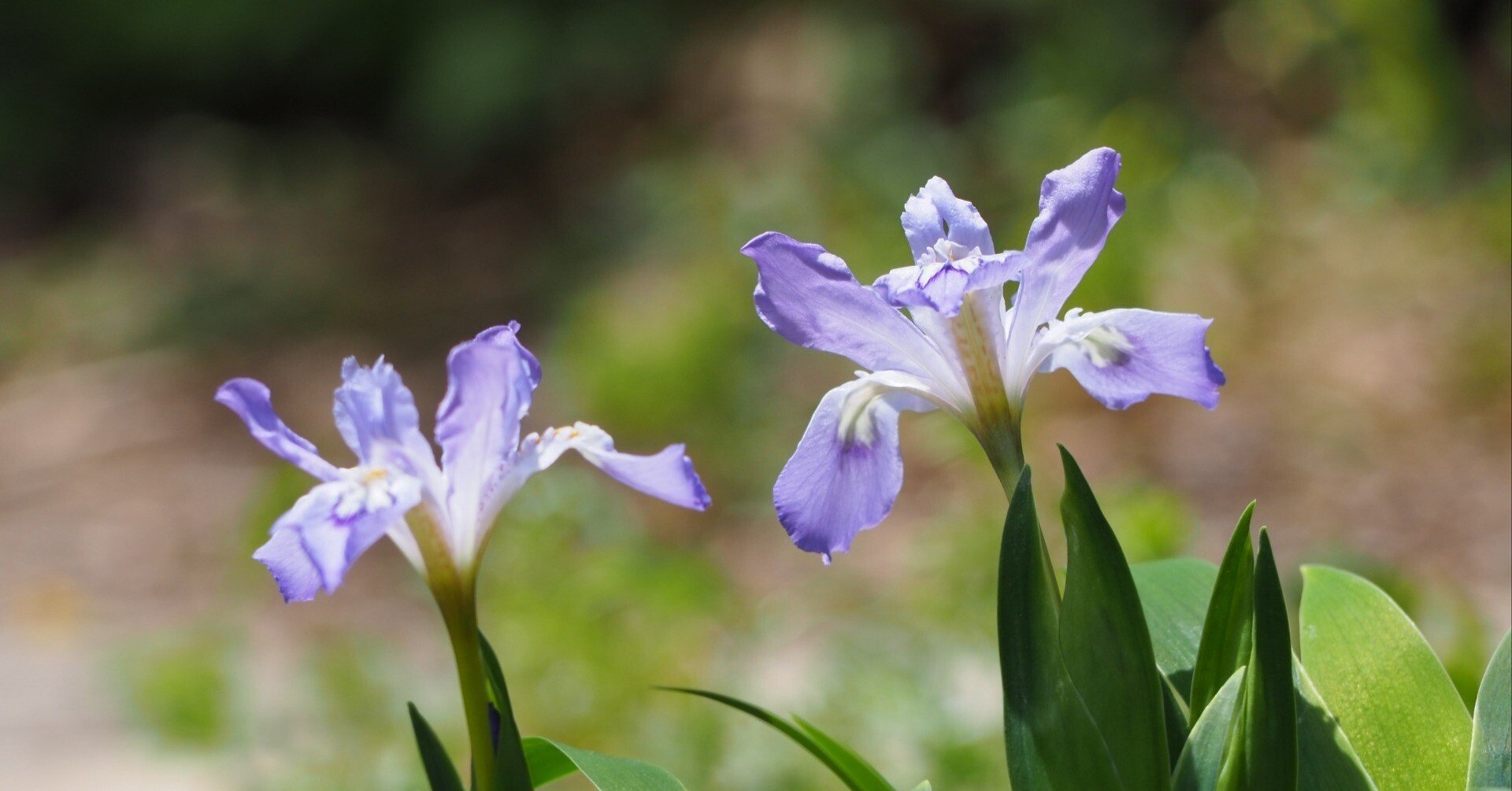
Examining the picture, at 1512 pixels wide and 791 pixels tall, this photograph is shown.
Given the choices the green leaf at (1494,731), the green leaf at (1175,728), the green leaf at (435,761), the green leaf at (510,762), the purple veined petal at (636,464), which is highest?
the purple veined petal at (636,464)

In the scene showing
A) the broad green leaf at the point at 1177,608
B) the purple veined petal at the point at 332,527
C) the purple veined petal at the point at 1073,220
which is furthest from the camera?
the broad green leaf at the point at 1177,608

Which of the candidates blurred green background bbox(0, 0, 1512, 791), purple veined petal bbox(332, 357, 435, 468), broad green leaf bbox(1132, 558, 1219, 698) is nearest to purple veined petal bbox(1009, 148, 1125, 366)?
broad green leaf bbox(1132, 558, 1219, 698)

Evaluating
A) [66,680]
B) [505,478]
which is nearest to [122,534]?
[66,680]

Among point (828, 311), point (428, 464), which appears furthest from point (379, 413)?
point (828, 311)

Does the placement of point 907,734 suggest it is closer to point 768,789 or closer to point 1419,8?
point 768,789

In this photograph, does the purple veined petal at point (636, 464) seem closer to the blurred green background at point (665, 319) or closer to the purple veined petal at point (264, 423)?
the purple veined petal at point (264, 423)

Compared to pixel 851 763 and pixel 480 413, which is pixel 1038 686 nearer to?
pixel 851 763

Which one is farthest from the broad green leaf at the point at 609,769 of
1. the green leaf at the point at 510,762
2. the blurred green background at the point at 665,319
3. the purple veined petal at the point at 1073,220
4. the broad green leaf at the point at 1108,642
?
the blurred green background at the point at 665,319
